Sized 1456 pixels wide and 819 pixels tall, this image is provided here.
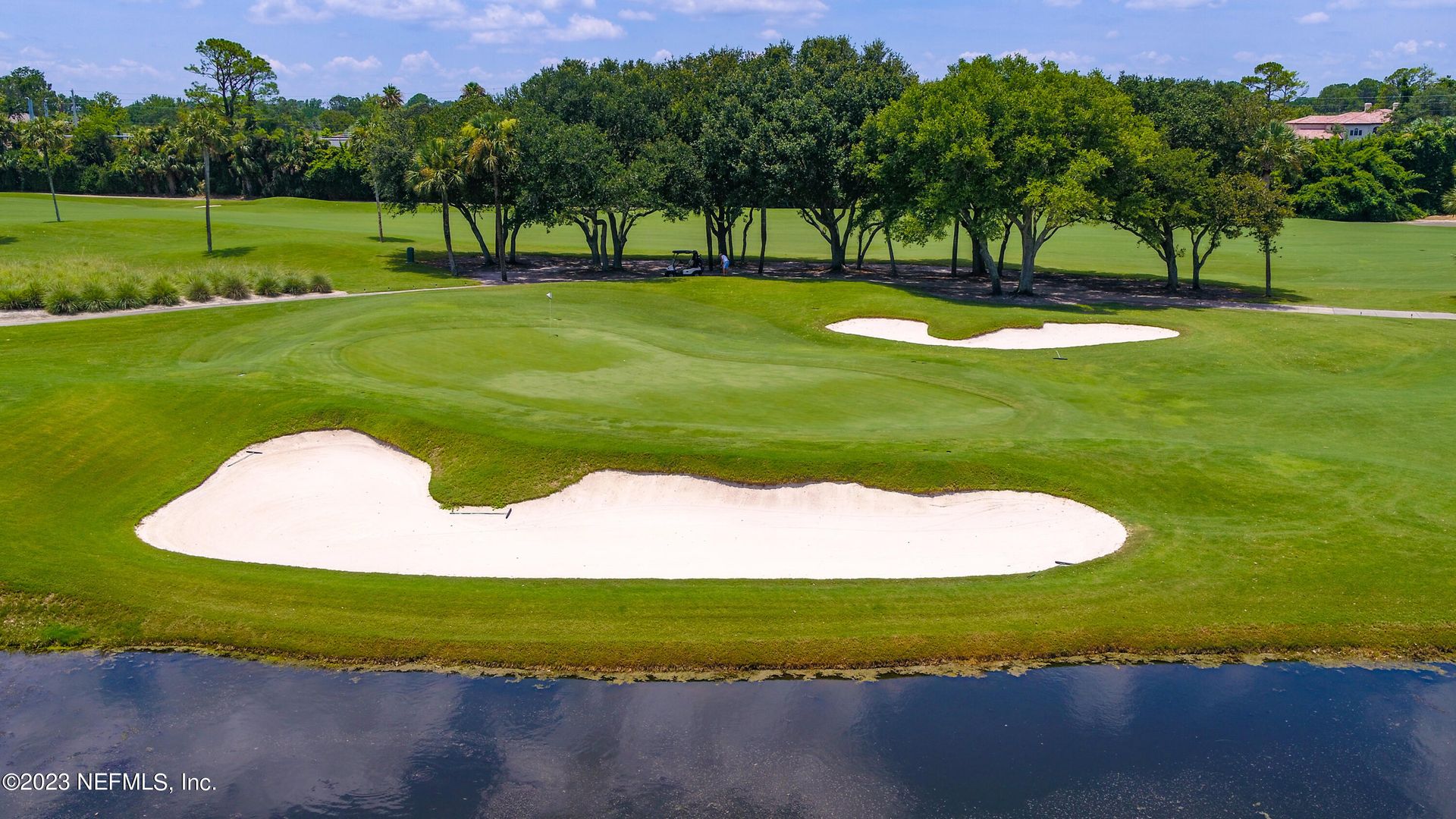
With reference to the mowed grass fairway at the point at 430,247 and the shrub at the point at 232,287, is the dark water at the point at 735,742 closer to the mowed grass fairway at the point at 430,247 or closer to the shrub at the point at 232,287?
the shrub at the point at 232,287

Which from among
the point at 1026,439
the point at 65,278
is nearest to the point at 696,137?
the point at 65,278

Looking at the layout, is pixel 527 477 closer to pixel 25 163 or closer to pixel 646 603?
pixel 646 603

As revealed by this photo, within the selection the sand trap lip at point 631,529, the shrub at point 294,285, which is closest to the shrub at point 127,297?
the shrub at point 294,285

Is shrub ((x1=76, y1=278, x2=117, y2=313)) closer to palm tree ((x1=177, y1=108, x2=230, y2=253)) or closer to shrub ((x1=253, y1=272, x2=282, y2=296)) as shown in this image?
shrub ((x1=253, y1=272, x2=282, y2=296))

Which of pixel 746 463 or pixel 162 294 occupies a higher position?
pixel 162 294

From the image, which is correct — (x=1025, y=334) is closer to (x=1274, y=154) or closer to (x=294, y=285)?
(x=1274, y=154)

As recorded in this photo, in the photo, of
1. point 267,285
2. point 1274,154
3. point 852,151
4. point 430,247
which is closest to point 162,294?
point 267,285
